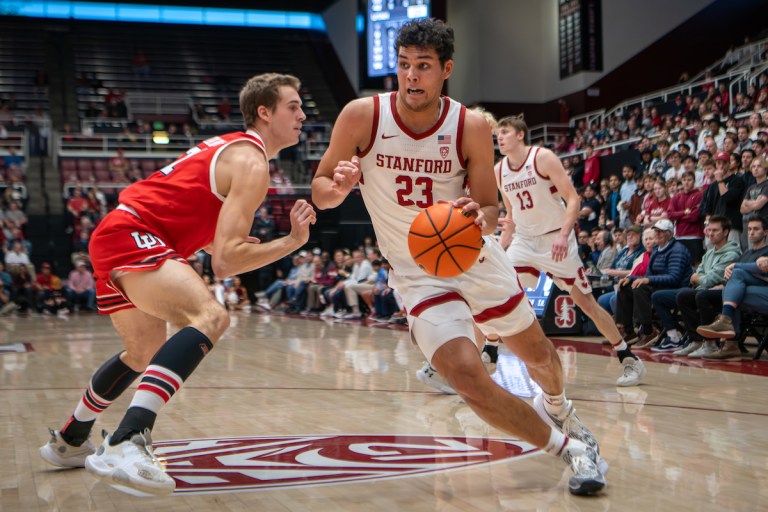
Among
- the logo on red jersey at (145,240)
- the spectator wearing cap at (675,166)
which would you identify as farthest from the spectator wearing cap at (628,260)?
the logo on red jersey at (145,240)

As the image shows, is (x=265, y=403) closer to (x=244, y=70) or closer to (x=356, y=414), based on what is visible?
(x=356, y=414)

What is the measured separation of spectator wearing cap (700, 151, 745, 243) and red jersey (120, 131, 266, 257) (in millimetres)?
7359

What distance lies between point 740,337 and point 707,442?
4290mm

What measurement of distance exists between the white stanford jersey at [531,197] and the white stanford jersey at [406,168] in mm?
2935

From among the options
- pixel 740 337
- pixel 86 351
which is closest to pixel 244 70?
pixel 86 351

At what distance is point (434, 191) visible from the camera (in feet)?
12.4

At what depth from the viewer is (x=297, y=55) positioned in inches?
1284

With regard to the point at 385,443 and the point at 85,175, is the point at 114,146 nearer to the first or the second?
the point at 85,175

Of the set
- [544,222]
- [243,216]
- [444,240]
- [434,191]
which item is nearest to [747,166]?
[544,222]

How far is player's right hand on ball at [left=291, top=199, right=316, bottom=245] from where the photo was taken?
3479mm

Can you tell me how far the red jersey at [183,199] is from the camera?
141 inches

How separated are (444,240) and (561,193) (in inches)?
131

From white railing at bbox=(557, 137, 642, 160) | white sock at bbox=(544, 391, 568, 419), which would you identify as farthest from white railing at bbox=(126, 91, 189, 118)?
Answer: white sock at bbox=(544, 391, 568, 419)

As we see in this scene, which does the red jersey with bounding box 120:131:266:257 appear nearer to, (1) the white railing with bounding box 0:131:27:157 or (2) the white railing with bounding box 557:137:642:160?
(2) the white railing with bounding box 557:137:642:160
